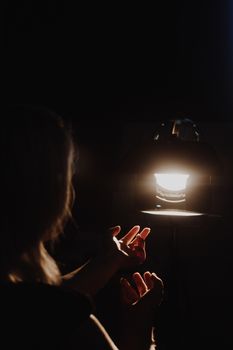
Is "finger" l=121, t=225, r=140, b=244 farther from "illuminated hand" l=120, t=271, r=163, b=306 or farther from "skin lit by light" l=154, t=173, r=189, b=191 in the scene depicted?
"skin lit by light" l=154, t=173, r=189, b=191

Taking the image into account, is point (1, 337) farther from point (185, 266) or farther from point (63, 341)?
point (185, 266)

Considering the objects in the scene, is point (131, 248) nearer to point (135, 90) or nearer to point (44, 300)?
point (44, 300)

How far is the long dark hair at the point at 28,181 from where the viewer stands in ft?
2.94

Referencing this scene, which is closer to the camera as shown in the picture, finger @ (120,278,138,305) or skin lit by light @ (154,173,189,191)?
finger @ (120,278,138,305)

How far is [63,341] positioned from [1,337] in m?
0.11

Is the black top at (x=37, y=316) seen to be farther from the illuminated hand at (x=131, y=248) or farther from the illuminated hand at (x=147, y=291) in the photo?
the illuminated hand at (x=131, y=248)

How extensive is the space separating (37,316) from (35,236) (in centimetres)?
20

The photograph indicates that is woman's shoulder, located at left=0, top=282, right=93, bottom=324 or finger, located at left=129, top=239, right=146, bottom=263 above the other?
woman's shoulder, located at left=0, top=282, right=93, bottom=324

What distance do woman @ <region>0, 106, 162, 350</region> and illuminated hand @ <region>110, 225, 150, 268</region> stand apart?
411 millimetres

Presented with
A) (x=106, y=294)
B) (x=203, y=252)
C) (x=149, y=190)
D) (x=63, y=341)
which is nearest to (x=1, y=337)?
(x=63, y=341)

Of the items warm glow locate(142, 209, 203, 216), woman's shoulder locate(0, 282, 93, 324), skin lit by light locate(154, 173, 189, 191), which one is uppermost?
skin lit by light locate(154, 173, 189, 191)

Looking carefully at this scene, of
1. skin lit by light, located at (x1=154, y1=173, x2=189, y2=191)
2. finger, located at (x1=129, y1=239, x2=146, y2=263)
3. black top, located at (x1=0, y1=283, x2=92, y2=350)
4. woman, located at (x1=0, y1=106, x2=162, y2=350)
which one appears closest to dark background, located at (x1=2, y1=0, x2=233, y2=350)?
skin lit by light, located at (x1=154, y1=173, x2=189, y2=191)

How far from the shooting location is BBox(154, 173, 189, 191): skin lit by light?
1.84 meters

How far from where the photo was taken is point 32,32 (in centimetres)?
A: 257
